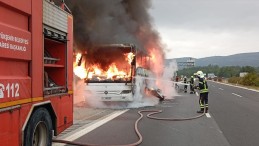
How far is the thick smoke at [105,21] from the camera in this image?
17.0 metres

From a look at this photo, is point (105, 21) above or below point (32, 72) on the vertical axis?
above

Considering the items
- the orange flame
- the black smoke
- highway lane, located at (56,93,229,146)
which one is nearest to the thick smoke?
the black smoke

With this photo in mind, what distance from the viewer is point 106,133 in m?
9.33

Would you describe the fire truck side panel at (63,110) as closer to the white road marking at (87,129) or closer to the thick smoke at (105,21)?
the white road marking at (87,129)

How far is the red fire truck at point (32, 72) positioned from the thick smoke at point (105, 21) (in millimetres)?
9264

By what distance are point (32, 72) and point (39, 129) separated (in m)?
1.04

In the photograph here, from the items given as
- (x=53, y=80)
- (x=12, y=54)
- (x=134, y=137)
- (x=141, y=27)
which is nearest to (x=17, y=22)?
(x=12, y=54)

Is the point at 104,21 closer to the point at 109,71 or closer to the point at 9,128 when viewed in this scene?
the point at 109,71

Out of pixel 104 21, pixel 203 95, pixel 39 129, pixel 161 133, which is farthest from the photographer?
pixel 104 21

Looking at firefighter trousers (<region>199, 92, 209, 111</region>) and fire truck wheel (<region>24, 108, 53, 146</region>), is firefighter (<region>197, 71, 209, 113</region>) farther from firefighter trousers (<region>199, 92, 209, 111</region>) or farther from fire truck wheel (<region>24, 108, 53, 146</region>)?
fire truck wheel (<region>24, 108, 53, 146</region>)

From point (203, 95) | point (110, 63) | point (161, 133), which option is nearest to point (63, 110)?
point (161, 133)

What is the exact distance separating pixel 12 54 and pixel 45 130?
66.5 inches

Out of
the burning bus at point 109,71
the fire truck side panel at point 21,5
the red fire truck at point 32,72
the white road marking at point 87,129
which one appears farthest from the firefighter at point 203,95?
the fire truck side panel at point 21,5

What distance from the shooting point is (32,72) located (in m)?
5.42
